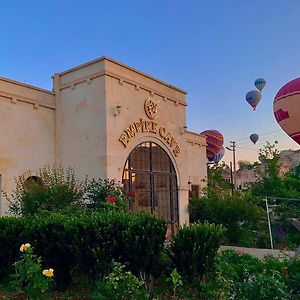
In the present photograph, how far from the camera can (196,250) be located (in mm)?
5848

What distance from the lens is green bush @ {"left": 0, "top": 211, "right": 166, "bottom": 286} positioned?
5.80 metres

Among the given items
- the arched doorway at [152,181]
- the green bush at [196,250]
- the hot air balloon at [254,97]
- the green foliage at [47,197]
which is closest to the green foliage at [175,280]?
the green bush at [196,250]

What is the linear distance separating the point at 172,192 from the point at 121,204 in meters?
6.55

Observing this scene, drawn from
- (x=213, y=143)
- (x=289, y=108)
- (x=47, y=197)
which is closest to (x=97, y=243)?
(x=47, y=197)

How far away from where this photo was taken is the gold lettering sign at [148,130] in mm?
14234

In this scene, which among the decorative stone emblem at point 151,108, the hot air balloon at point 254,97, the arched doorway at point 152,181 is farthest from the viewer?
the hot air balloon at point 254,97

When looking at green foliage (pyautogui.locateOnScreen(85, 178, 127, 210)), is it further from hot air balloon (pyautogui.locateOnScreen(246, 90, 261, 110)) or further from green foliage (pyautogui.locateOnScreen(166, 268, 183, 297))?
hot air balloon (pyautogui.locateOnScreen(246, 90, 261, 110))

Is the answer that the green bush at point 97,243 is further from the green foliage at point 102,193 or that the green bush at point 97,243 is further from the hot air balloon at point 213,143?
the hot air balloon at point 213,143

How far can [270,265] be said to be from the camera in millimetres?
6645

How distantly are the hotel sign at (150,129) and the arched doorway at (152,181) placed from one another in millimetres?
570

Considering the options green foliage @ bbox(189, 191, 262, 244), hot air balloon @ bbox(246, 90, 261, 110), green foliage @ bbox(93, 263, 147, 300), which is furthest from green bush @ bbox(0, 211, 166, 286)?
hot air balloon @ bbox(246, 90, 261, 110)

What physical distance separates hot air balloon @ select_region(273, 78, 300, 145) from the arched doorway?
19.8 ft

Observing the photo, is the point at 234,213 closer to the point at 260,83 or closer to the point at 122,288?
the point at 122,288

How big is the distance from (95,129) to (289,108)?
7082 millimetres
